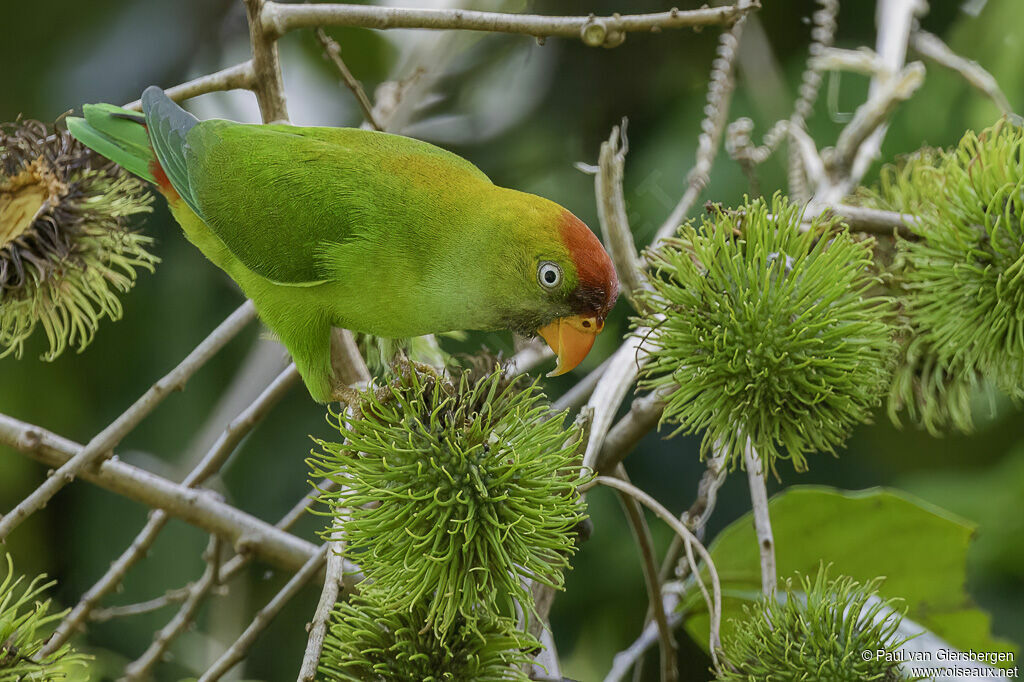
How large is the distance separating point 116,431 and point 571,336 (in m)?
0.50

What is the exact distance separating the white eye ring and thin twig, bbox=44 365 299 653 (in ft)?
1.28

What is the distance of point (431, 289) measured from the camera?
0.87 m

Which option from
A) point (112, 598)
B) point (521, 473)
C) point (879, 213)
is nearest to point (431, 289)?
point (521, 473)

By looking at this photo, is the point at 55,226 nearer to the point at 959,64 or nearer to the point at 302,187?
the point at 302,187

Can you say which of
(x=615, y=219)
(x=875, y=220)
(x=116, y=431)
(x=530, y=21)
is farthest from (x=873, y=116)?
(x=116, y=431)

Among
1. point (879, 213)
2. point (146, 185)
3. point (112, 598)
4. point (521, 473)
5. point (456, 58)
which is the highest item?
point (456, 58)

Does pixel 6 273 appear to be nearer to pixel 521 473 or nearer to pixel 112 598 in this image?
pixel 112 598

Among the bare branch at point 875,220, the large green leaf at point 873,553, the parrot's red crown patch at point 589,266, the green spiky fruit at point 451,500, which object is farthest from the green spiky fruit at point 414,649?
the bare branch at point 875,220

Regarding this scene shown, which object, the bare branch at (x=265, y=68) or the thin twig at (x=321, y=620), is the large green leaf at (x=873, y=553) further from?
the bare branch at (x=265, y=68)

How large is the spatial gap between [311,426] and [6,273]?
493 mm

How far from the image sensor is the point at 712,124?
4.07 feet

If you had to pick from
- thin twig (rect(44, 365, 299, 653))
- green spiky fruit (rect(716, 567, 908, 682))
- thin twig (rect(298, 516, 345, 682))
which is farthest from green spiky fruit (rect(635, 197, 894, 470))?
thin twig (rect(44, 365, 299, 653))

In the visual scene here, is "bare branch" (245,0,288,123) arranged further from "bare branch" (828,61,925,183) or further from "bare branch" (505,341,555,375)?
"bare branch" (828,61,925,183)

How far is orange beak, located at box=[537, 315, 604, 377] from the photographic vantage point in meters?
0.81
